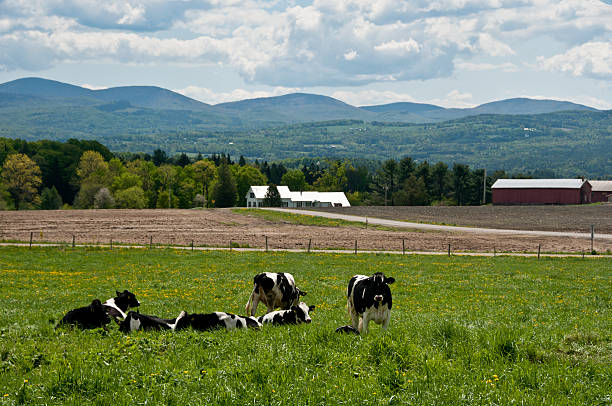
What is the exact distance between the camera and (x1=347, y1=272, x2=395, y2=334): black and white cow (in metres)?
12.6

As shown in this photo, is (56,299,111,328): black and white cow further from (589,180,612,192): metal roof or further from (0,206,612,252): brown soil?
(589,180,612,192): metal roof

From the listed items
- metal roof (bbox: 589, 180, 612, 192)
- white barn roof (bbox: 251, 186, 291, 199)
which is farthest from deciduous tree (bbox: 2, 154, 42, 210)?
metal roof (bbox: 589, 180, 612, 192)

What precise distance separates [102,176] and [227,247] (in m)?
120

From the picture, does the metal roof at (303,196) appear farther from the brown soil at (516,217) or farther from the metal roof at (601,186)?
the metal roof at (601,186)

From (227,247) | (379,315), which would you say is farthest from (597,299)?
(227,247)

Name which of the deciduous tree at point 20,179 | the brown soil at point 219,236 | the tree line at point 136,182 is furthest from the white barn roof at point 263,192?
the brown soil at point 219,236

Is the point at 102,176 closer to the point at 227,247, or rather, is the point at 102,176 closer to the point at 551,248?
the point at 227,247

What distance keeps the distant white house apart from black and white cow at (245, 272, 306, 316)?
166659 millimetres

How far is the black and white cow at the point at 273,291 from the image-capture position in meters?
16.1

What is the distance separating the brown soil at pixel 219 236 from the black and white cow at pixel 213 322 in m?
41.7

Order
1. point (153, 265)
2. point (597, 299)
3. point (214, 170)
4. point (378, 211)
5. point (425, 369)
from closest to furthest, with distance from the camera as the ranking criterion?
point (425, 369) < point (597, 299) < point (153, 265) < point (378, 211) < point (214, 170)

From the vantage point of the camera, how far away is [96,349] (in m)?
10.3

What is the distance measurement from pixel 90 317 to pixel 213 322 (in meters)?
3.03

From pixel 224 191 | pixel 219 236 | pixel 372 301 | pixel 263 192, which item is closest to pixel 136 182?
pixel 224 191
